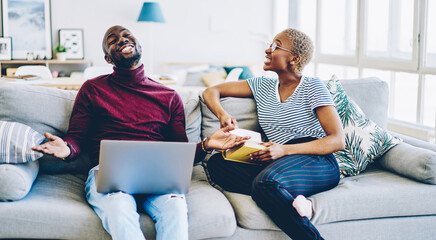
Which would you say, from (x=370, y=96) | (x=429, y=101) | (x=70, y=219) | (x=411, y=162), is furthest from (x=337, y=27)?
(x=70, y=219)

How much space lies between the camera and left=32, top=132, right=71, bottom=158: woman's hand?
1806 millimetres

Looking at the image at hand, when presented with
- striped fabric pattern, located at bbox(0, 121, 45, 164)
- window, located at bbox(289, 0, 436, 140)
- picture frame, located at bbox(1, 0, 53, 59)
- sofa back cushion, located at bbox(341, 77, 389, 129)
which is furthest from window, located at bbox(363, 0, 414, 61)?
picture frame, located at bbox(1, 0, 53, 59)

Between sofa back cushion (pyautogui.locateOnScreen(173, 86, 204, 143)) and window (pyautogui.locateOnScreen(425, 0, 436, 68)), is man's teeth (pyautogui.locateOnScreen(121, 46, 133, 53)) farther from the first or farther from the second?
window (pyautogui.locateOnScreen(425, 0, 436, 68))

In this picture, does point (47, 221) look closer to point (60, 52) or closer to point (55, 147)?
point (55, 147)

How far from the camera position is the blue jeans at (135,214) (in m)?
1.58

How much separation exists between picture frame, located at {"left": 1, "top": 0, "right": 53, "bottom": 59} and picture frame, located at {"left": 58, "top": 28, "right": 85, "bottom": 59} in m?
0.18

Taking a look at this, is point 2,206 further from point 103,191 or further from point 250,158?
point 250,158

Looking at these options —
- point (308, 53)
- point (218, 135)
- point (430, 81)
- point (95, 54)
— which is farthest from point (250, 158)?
point (95, 54)

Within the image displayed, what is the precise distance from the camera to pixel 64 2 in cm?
593

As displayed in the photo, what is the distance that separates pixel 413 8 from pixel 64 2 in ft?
13.8

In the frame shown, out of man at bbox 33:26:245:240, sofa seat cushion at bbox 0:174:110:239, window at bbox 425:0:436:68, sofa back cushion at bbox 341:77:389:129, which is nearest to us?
sofa seat cushion at bbox 0:174:110:239

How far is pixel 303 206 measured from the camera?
176 cm

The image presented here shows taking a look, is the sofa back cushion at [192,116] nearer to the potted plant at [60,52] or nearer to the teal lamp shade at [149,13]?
the teal lamp shade at [149,13]

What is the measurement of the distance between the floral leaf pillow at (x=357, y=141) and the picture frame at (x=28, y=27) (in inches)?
178
